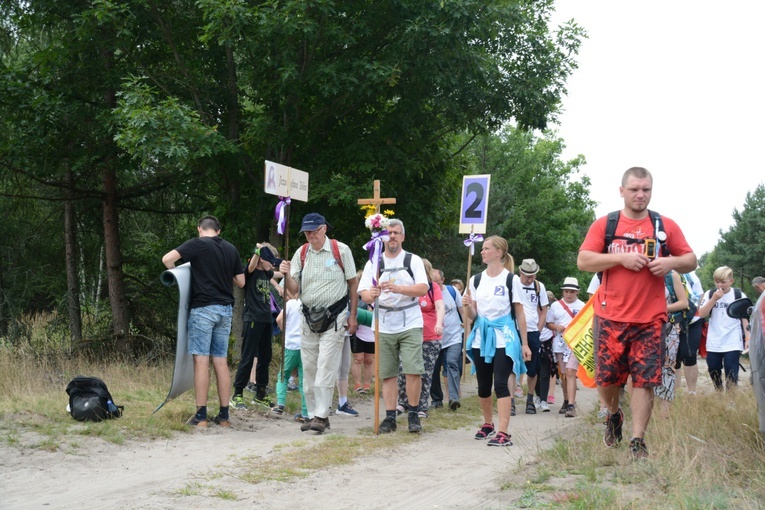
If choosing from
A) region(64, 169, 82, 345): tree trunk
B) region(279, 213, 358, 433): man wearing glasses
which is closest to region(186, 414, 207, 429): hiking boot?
region(279, 213, 358, 433): man wearing glasses

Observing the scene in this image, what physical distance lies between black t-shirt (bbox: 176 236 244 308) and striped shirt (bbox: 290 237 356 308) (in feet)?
2.52

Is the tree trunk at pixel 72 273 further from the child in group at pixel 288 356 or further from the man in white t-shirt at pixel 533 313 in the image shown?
the man in white t-shirt at pixel 533 313

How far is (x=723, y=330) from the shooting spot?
11.5m

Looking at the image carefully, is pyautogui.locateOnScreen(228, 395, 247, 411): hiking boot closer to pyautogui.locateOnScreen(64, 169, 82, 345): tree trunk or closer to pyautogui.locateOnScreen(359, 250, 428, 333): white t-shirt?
pyautogui.locateOnScreen(359, 250, 428, 333): white t-shirt

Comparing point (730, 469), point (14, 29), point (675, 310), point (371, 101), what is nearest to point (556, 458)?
point (730, 469)

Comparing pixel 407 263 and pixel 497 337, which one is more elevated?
pixel 407 263

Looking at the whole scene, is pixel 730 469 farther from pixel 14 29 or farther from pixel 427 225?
pixel 14 29

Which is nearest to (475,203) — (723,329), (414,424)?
(723,329)

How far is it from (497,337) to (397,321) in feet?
4.00

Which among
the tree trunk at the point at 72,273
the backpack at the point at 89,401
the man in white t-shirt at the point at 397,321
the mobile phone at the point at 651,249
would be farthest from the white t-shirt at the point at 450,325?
the tree trunk at the point at 72,273

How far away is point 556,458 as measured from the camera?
618 cm

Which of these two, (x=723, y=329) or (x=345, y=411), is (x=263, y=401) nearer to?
(x=345, y=411)

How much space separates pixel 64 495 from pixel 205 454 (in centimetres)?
161

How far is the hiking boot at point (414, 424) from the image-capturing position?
873cm
